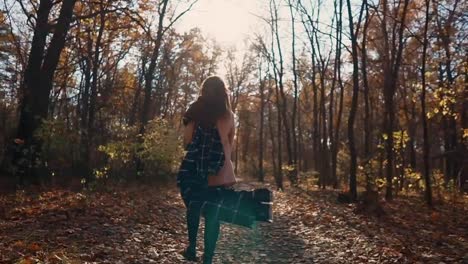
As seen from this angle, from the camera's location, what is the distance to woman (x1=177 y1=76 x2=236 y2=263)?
185 inches

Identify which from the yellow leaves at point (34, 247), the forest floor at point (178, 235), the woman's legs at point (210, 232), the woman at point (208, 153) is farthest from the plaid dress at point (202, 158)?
the yellow leaves at point (34, 247)

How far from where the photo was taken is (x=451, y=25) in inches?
557

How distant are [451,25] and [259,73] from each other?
2260cm

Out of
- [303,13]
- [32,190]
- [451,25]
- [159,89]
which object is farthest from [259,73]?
[32,190]

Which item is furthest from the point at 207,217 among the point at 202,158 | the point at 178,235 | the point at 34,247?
the point at 178,235

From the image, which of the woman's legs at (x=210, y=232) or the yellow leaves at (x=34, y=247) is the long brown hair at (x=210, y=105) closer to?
the woman's legs at (x=210, y=232)

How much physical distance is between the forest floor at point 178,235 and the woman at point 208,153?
65.1 inches

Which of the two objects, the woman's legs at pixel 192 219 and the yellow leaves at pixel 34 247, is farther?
the yellow leaves at pixel 34 247

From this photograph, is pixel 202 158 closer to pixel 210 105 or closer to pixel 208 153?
pixel 208 153

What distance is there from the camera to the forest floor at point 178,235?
6188 millimetres

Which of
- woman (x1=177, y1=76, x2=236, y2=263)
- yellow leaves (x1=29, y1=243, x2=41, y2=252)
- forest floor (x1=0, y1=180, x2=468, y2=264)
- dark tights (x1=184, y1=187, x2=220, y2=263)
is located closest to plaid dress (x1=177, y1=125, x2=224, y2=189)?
woman (x1=177, y1=76, x2=236, y2=263)

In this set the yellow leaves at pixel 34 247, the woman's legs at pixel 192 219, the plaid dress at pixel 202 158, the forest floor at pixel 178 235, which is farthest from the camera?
the forest floor at pixel 178 235

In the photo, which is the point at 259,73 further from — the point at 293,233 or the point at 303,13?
the point at 293,233

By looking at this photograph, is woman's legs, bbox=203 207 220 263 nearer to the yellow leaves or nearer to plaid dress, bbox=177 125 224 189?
plaid dress, bbox=177 125 224 189
